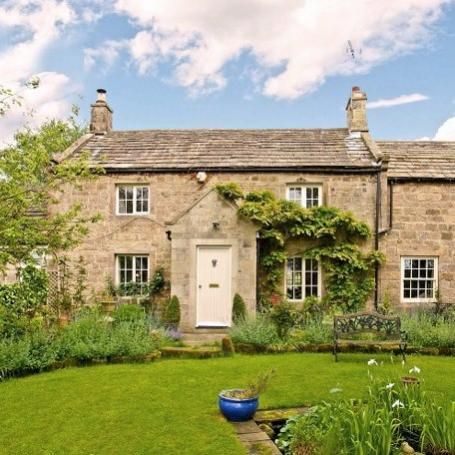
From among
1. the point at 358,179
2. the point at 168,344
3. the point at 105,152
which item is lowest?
the point at 168,344

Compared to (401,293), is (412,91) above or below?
above

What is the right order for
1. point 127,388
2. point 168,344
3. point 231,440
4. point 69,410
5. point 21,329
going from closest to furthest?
point 231,440 → point 69,410 → point 127,388 → point 21,329 → point 168,344

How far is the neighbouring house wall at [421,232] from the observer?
53.5 feet

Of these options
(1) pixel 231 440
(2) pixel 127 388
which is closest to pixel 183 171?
(2) pixel 127 388

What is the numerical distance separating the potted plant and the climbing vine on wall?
9063 mm

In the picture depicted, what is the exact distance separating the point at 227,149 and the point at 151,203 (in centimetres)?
366

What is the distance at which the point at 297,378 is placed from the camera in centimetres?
873

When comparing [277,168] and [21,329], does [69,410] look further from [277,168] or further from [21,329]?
[277,168]

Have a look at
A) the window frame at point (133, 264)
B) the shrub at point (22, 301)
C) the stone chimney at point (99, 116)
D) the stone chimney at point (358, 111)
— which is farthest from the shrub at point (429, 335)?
the stone chimney at point (99, 116)

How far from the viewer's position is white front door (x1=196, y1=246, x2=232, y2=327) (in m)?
14.7

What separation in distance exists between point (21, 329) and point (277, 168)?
9.86 metres

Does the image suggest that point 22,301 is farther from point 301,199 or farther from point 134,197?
point 301,199

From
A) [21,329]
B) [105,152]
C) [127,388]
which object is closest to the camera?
[127,388]

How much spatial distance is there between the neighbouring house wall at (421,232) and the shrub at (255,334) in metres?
6.32
